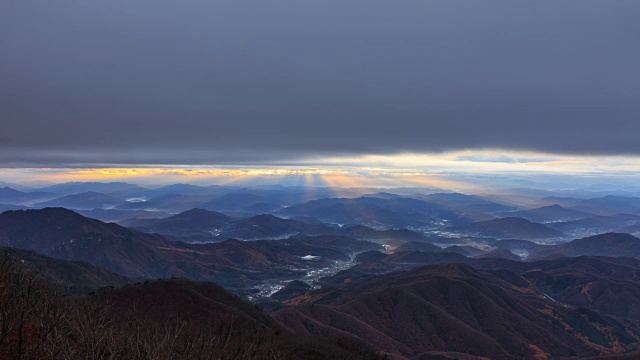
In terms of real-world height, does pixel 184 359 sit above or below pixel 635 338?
above

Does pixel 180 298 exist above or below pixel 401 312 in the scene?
above

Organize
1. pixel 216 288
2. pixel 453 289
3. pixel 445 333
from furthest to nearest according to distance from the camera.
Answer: pixel 453 289
pixel 445 333
pixel 216 288

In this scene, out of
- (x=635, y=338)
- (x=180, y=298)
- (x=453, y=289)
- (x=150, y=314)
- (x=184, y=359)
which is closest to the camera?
(x=184, y=359)

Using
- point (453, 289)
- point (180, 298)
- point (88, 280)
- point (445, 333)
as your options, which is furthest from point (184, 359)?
point (88, 280)

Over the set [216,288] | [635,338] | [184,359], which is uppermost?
[184,359]

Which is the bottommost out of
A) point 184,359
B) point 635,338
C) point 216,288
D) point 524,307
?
point 635,338

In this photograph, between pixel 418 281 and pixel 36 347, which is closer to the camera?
pixel 36 347

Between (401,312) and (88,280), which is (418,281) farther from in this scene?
(88,280)

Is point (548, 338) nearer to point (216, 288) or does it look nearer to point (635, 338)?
point (635, 338)

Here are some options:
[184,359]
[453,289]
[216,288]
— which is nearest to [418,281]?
[453,289]
